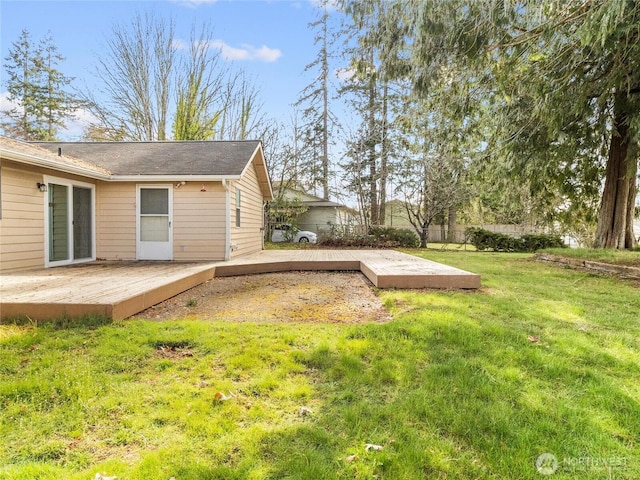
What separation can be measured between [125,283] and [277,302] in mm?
2167

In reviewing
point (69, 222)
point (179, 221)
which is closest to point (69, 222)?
point (69, 222)

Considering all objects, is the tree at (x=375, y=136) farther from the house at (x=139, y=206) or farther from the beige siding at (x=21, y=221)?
the beige siding at (x=21, y=221)

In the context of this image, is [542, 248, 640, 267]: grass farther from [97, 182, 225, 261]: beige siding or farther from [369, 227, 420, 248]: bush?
[97, 182, 225, 261]: beige siding

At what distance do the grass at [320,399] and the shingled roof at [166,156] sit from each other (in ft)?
16.9

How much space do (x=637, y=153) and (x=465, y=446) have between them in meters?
9.59

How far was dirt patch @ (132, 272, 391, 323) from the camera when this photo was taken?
13.0 feet

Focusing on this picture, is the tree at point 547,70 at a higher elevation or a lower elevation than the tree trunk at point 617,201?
higher

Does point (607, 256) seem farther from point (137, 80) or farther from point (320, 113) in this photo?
point (137, 80)

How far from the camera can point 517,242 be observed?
1435 cm

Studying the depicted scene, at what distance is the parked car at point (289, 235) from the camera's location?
16453 mm

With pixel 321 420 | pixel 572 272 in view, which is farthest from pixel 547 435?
pixel 572 272

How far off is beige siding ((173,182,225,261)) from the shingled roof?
0.45 m

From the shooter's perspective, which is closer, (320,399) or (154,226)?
(320,399)

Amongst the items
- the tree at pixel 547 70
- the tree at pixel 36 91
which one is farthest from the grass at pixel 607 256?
the tree at pixel 36 91
